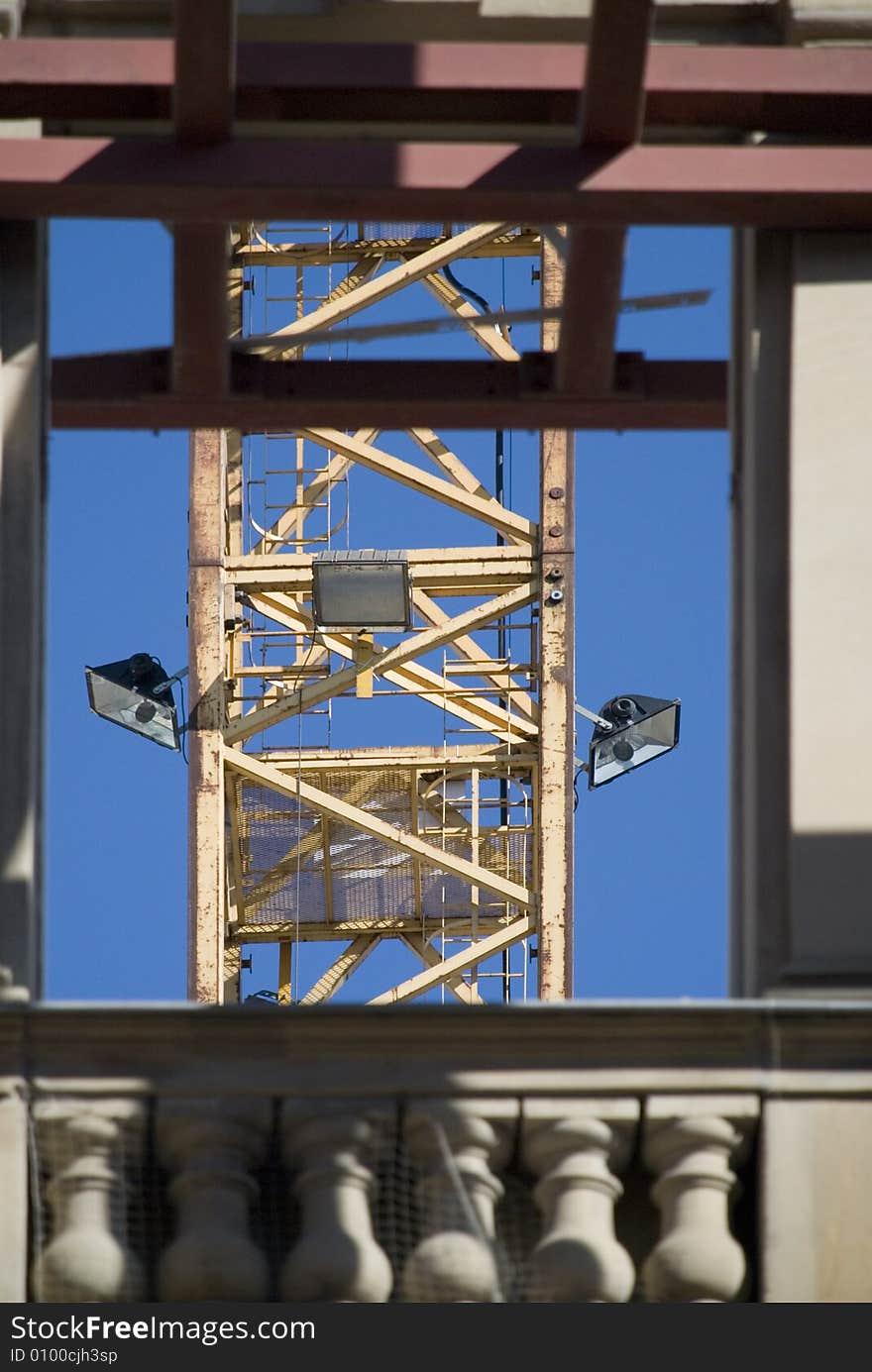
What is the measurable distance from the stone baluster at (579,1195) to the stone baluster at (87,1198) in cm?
110

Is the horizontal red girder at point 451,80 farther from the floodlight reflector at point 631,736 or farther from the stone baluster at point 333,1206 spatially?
the floodlight reflector at point 631,736

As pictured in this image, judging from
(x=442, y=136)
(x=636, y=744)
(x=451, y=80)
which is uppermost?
(x=451, y=80)

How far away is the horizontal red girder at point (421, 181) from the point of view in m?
9.34

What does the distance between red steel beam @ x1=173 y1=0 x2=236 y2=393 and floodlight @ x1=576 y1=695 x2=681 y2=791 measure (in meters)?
16.6

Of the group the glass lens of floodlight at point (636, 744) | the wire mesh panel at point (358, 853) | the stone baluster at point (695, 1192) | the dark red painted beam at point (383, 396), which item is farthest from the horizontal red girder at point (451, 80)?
the wire mesh panel at point (358, 853)

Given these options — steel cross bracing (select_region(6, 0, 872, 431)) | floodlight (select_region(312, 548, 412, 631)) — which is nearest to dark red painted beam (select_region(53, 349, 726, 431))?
steel cross bracing (select_region(6, 0, 872, 431))

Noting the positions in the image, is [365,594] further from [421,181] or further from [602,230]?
[421,181]

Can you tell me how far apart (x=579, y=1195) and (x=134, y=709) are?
18.8 metres

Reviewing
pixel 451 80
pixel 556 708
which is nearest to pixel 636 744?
pixel 556 708

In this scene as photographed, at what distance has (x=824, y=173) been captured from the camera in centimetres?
943

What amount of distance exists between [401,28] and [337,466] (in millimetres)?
19260

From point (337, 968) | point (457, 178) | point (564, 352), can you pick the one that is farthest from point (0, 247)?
point (337, 968)

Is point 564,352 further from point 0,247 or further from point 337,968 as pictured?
point 337,968

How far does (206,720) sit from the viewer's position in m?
27.7
